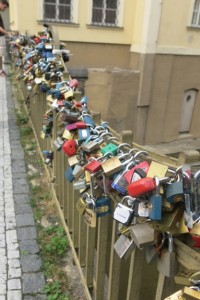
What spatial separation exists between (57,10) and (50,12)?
245mm

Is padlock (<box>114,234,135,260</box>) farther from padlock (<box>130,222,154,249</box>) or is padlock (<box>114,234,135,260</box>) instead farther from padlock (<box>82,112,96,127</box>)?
padlock (<box>82,112,96,127</box>)

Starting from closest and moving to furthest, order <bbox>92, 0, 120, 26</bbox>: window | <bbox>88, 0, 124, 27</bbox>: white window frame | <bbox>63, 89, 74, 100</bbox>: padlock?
<bbox>63, 89, 74, 100</bbox>: padlock
<bbox>88, 0, 124, 27</bbox>: white window frame
<bbox>92, 0, 120, 26</bbox>: window

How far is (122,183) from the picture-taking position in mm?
1243

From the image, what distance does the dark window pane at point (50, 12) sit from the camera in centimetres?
1102

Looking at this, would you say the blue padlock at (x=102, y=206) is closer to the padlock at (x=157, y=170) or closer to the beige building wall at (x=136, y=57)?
the padlock at (x=157, y=170)

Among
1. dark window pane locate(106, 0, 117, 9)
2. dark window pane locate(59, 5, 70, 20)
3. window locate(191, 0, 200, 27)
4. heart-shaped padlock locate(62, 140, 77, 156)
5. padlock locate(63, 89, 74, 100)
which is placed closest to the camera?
heart-shaped padlock locate(62, 140, 77, 156)

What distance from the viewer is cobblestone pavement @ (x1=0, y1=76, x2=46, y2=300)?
234 centimetres

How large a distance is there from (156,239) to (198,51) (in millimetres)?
12829

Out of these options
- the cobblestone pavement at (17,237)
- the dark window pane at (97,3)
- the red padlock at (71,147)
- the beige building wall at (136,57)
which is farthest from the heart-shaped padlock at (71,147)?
the dark window pane at (97,3)

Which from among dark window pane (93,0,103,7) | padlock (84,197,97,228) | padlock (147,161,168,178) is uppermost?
dark window pane (93,0,103,7)

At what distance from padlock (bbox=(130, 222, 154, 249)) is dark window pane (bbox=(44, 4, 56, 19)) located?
1115 cm

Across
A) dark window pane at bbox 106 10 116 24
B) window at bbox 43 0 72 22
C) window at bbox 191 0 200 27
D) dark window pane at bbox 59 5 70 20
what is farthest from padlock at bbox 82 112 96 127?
window at bbox 191 0 200 27

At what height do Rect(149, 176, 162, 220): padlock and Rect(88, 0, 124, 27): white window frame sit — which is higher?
Rect(88, 0, 124, 27): white window frame

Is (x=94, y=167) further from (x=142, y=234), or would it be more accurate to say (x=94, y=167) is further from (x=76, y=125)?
(x=76, y=125)
